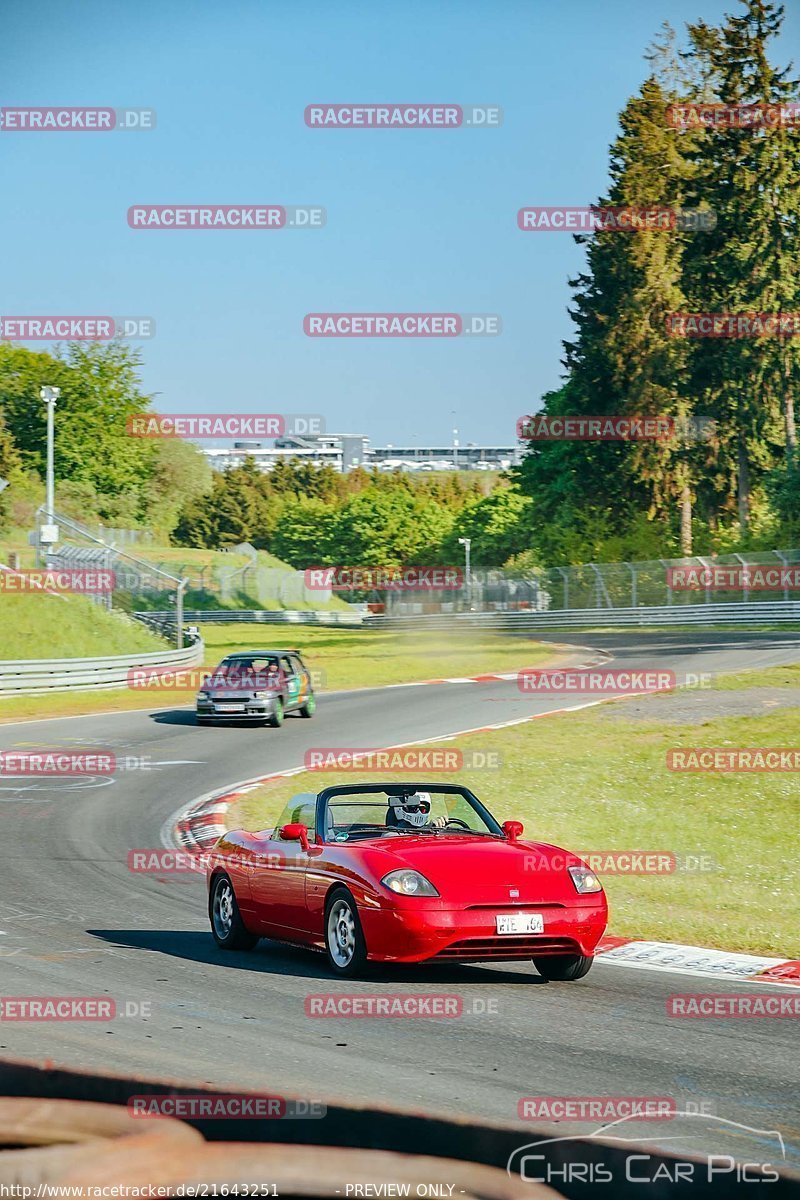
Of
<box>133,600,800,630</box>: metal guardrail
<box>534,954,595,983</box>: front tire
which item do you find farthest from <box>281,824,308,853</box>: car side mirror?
<box>133,600,800,630</box>: metal guardrail

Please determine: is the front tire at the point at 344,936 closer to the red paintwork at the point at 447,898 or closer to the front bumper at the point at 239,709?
the red paintwork at the point at 447,898

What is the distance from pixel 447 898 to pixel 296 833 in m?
1.51

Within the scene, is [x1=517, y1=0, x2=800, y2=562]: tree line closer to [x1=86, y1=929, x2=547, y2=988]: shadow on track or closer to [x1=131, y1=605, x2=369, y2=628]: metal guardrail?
[x1=131, y1=605, x2=369, y2=628]: metal guardrail

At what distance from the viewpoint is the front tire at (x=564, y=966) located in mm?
9906

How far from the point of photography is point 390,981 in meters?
9.81

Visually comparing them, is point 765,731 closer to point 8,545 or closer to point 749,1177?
point 749,1177

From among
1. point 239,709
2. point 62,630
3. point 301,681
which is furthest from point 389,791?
point 62,630

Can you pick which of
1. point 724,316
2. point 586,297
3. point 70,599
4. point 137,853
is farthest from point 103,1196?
point 586,297

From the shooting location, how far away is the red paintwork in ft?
31.0

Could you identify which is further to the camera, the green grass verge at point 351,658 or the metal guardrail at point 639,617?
the metal guardrail at point 639,617

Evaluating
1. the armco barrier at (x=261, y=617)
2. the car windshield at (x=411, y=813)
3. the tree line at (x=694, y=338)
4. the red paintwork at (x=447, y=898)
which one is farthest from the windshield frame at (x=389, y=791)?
the armco barrier at (x=261, y=617)

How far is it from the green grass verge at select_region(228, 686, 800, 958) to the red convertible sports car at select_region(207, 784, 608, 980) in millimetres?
2147

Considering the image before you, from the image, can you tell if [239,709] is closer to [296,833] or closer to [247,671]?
[247,671]

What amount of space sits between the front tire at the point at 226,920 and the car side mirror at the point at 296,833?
3.43 feet
